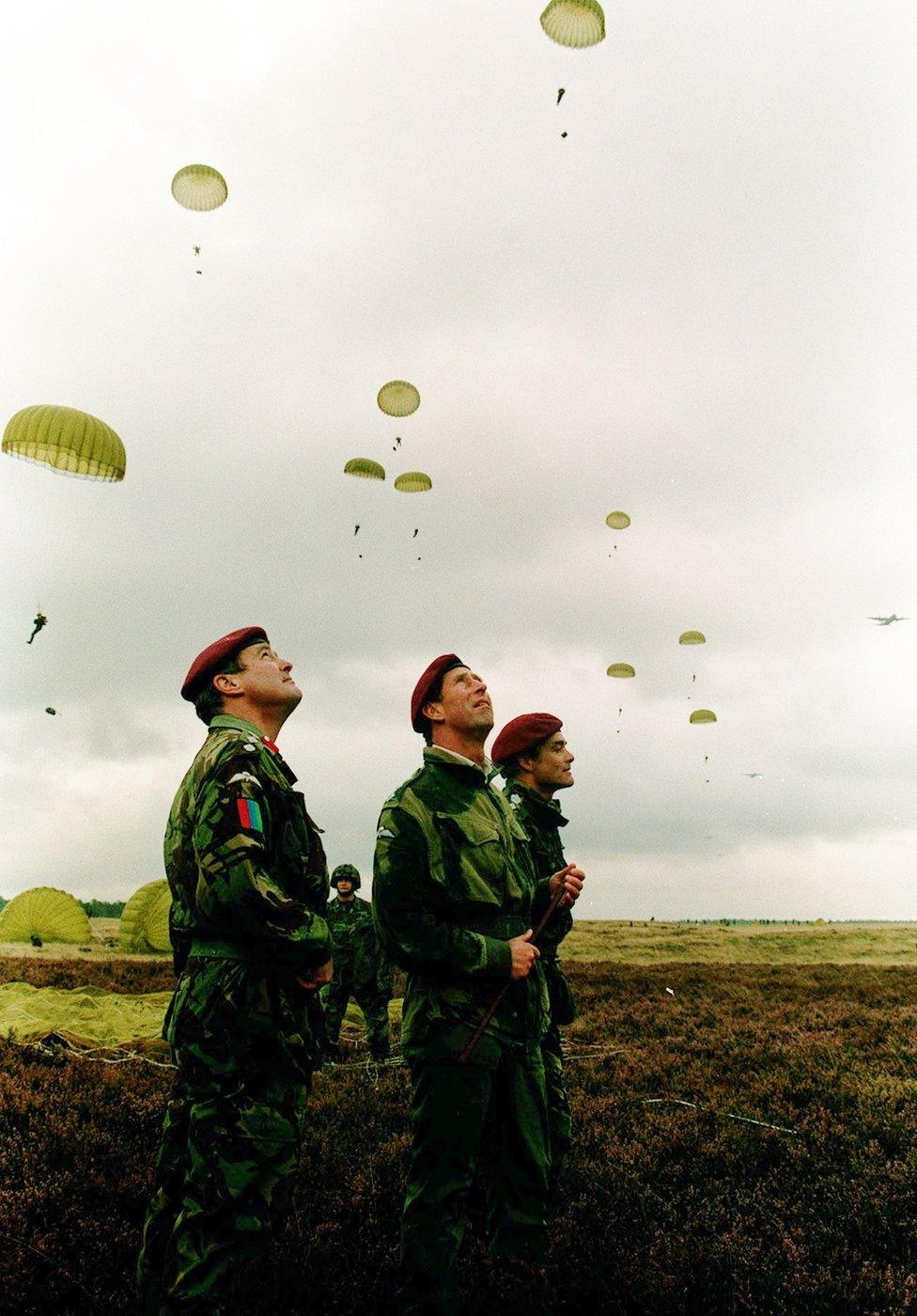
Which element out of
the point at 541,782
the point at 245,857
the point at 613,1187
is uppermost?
the point at 541,782

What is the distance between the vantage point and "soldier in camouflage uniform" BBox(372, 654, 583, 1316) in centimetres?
339

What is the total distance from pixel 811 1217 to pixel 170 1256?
4.58 metres

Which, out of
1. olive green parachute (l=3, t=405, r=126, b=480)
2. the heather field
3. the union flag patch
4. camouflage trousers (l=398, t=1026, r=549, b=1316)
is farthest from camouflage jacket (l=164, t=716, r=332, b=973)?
olive green parachute (l=3, t=405, r=126, b=480)

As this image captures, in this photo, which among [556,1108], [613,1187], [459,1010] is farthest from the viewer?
[613,1187]

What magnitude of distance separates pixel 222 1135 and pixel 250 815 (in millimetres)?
1154

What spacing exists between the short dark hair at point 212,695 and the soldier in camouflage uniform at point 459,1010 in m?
0.97

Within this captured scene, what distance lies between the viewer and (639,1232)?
503 cm

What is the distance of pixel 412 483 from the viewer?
17.2 m

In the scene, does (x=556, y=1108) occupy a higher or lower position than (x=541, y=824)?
lower

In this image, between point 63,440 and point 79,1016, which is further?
point 79,1016

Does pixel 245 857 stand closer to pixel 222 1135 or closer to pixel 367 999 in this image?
pixel 222 1135

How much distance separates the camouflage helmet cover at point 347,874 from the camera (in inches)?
463

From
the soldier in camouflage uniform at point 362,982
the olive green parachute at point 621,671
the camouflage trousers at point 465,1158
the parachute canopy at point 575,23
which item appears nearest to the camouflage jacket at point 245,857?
the camouflage trousers at point 465,1158

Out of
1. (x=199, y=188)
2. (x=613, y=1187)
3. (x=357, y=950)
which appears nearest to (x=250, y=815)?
(x=613, y=1187)
